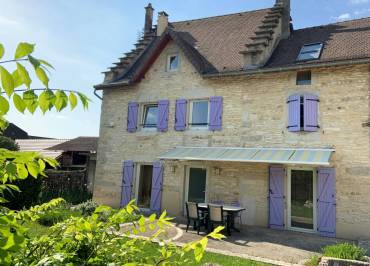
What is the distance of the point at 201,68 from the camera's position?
1753 centimetres

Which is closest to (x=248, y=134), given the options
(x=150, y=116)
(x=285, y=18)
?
(x=150, y=116)

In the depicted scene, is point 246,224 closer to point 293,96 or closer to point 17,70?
point 293,96

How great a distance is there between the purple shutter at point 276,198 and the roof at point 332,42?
5.40m

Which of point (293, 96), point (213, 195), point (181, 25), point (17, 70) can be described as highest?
point (181, 25)

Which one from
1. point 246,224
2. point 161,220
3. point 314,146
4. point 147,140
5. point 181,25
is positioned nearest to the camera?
point 161,220

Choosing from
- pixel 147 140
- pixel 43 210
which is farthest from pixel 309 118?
pixel 43 210

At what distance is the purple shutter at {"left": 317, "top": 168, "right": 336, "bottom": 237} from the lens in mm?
13523

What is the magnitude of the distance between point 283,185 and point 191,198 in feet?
16.5

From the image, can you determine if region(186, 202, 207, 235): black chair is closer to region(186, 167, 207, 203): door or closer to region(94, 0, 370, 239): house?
region(94, 0, 370, 239): house

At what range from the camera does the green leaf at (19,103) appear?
192 cm

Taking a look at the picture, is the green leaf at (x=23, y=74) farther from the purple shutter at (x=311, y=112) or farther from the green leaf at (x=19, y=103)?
the purple shutter at (x=311, y=112)

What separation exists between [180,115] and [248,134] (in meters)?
4.05

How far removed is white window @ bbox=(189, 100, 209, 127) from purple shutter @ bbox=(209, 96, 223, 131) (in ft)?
1.86

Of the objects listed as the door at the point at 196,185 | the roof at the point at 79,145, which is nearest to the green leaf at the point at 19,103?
the door at the point at 196,185
